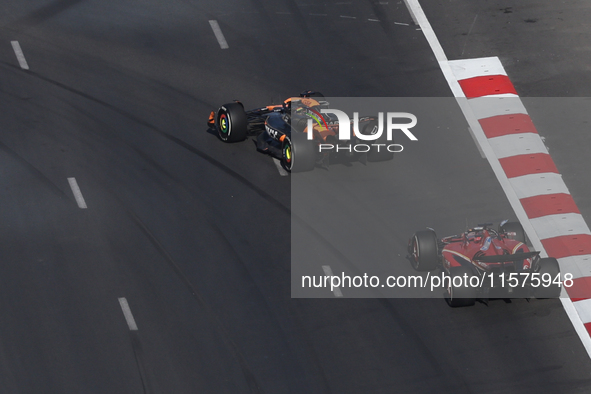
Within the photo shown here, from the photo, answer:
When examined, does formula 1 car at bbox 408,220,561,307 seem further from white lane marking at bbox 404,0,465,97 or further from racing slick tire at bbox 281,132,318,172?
white lane marking at bbox 404,0,465,97

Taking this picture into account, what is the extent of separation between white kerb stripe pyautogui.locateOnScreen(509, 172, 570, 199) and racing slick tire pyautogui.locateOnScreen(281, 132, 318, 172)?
4594 millimetres

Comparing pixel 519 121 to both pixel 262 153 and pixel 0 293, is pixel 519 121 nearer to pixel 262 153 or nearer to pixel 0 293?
pixel 262 153

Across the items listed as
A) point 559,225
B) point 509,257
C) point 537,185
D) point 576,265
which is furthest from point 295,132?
point 576,265

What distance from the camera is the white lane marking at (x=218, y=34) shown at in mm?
32719

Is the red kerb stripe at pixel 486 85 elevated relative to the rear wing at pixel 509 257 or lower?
elevated

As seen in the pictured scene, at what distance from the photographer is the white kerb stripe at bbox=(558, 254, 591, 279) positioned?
25453mm

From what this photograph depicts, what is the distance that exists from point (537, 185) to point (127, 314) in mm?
9950

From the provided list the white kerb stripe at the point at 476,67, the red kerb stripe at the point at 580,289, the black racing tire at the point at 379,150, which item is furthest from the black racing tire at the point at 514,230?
the white kerb stripe at the point at 476,67

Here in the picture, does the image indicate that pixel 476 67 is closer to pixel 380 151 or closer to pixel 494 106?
pixel 494 106

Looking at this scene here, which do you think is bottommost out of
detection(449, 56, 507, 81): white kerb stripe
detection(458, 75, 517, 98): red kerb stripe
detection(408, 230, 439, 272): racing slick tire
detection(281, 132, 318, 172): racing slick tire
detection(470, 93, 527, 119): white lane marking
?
detection(408, 230, 439, 272): racing slick tire

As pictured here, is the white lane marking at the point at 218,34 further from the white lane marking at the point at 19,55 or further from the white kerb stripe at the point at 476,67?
the white kerb stripe at the point at 476,67

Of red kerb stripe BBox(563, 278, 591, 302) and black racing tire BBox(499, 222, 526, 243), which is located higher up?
black racing tire BBox(499, 222, 526, 243)

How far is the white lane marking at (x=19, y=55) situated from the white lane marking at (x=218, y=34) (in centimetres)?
503

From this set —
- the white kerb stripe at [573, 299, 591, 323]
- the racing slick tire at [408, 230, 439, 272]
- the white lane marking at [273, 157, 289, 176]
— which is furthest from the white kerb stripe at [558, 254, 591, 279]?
the white lane marking at [273, 157, 289, 176]
